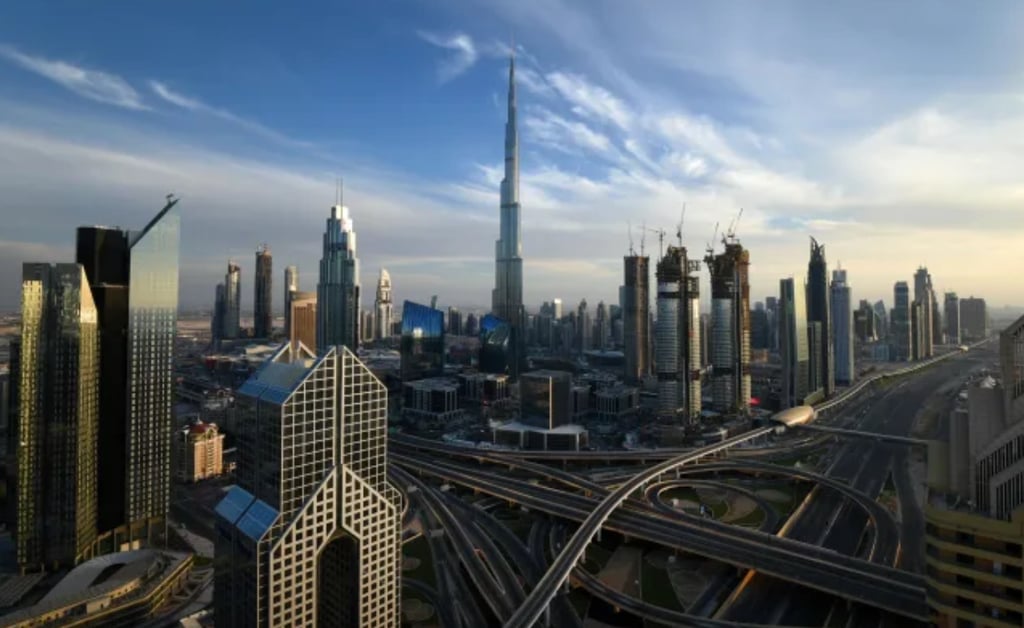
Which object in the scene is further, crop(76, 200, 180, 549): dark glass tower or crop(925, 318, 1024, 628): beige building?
crop(76, 200, 180, 549): dark glass tower

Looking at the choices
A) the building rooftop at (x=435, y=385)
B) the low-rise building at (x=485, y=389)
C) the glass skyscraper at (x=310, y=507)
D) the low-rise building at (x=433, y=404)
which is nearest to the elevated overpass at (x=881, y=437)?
the low-rise building at (x=485, y=389)

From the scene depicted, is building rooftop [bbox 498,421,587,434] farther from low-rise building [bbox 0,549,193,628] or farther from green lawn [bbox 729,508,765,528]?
low-rise building [bbox 0,549,193,628]

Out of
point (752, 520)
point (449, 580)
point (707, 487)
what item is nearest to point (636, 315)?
point (707, 487)

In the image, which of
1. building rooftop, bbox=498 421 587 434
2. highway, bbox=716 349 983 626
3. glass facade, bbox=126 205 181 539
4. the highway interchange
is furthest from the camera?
building rooftop, bbox=498 421 587 434

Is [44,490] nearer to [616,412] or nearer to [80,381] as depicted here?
[80,381]

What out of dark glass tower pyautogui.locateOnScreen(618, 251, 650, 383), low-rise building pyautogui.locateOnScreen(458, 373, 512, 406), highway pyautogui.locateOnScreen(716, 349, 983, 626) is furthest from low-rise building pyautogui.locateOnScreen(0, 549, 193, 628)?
dark glass tower pyautogui.locateOnScreen(618, 251, 650, 383)

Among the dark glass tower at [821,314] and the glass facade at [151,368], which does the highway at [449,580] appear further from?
the dark glass tower at [821,314]

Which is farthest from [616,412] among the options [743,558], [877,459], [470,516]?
[743,558]
